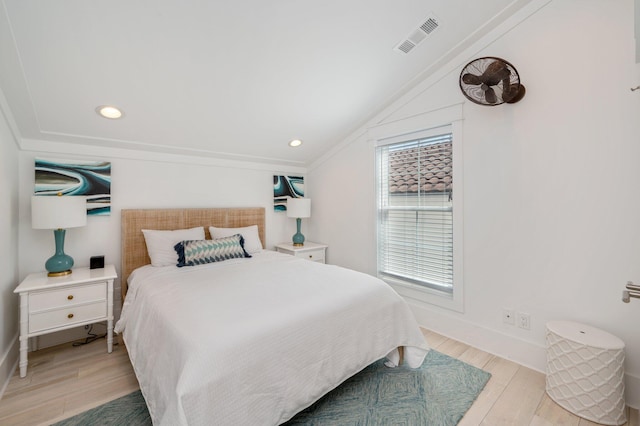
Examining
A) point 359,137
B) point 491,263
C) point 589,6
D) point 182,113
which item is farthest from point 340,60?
point 491,263

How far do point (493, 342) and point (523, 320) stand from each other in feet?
1.04

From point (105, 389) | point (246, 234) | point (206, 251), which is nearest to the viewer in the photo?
point (105, 389)

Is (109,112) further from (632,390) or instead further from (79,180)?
(632,390)

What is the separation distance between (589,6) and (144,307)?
3.58m

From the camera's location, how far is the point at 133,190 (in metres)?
2.83

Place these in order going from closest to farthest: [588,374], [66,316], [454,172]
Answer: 1. [588,374]
2. [66,316]
3. [454,172]

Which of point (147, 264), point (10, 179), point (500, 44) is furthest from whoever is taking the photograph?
point (147, 264)

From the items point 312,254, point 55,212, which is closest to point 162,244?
point 55,212

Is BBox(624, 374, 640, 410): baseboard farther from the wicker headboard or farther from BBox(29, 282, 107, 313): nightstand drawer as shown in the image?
BBox(29, 282, 107, 313): nightstand drawer

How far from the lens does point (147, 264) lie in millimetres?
2824

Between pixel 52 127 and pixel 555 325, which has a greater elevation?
pixel 52 127

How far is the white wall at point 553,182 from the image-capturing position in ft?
5.75

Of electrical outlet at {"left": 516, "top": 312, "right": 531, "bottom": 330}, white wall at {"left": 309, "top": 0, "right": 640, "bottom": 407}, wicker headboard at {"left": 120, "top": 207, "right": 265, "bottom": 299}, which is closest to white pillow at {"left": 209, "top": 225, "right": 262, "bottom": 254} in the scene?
wicker headboard at {"left": 120, "top": 207, "right": 265, "bottom": 299}

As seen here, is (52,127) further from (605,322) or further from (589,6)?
(605,322)
